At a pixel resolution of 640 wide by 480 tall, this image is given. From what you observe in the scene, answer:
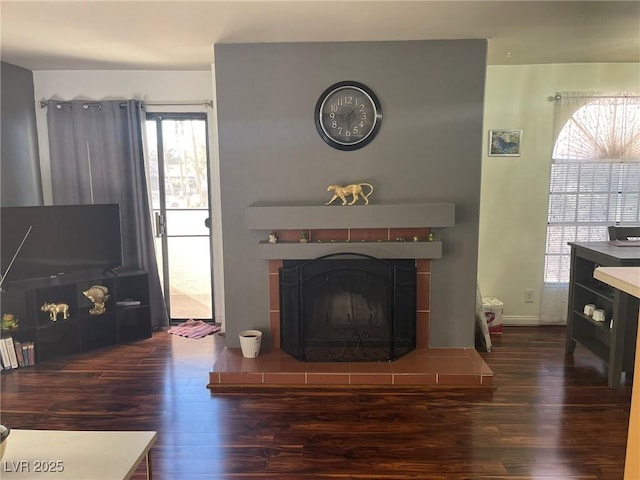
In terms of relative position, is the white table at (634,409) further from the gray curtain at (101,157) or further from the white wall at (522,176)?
the gray curtain at (101,157)

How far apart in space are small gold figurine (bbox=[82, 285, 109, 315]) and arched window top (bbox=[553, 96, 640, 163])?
406 cm

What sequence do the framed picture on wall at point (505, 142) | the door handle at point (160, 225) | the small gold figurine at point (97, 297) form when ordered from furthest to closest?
the door handle at point (160, 225) < the framed picture on wall at point (505, 142) < the small gold figurine at point (97, 297)

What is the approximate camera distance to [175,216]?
4625 millimetres

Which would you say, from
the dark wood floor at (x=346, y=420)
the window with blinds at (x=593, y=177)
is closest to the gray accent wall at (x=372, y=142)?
the dark wood floor at (x=346, y=420)

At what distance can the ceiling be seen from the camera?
2.68m

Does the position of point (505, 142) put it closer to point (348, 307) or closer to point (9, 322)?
point (348, 307)

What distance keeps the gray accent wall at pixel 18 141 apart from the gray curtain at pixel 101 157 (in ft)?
0.54

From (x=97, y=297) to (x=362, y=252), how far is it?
2226 millimetres

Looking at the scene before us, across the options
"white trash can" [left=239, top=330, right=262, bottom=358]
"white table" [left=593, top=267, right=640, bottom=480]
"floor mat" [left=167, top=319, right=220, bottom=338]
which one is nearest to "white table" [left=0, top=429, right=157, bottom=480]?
"white table" [left=593, top=267, right=640, bottom=480]

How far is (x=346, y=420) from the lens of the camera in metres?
2.81

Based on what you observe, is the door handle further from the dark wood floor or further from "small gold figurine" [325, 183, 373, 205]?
"small gold figurine" [325, 183, 373, 205]

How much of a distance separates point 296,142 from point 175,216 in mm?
1690

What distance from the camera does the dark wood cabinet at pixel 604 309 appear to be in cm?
312

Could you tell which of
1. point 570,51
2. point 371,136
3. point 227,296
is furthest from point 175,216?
point 570,51
